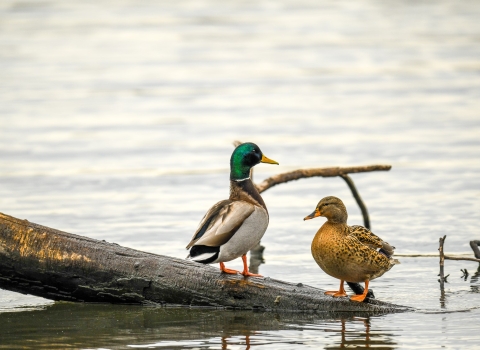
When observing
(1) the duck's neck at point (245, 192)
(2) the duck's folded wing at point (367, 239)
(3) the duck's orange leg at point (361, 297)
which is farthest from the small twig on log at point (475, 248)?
(1) the duck's neck at point (245, 192)

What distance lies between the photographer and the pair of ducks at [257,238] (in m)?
7.77

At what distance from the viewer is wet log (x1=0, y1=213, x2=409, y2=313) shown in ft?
26.6

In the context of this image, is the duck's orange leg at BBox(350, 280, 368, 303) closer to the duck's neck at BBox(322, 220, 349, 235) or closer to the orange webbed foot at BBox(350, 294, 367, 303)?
the orange webbed foot at BBox(350, 294, 367, 303)

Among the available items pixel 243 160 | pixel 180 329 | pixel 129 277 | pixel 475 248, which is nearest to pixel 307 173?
pixel 475 248

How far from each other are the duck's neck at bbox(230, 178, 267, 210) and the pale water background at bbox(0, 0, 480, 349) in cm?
92

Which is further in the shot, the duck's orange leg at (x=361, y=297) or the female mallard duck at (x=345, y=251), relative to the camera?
the duck's orange leg at (x=361, y=297)

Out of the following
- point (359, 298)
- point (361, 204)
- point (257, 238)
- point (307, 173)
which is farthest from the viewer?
point (361, 204)

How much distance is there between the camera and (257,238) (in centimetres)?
797

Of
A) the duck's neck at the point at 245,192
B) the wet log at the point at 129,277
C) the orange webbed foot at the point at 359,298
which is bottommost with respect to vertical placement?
the orange webbed foot at the point at 359,298

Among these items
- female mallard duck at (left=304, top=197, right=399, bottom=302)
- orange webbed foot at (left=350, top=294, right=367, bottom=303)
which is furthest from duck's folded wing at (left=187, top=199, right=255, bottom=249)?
orange webbed foot at (left=350, top=294, right=367, bottom=303)

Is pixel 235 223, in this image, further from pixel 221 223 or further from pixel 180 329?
pixel 180 329

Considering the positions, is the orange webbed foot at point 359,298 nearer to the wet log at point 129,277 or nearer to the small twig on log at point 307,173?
the wet log at point 129,277

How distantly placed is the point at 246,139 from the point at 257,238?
27.4 ft

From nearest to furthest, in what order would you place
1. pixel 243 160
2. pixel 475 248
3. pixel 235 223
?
1. pixel 235 223
2. pixel 243 160
3. pixel 475 248
